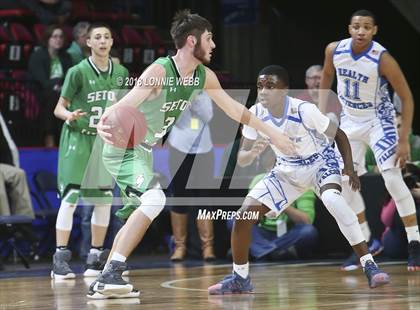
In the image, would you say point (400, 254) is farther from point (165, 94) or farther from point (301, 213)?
point (165, 94)

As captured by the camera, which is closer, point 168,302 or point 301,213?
point 168,302

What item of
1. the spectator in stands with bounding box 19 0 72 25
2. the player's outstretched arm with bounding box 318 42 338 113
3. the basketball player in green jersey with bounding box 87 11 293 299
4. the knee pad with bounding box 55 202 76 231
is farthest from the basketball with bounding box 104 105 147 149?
the spectator in stands with bounding box 19 0 72 25

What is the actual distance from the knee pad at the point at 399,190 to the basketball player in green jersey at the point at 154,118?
234 centimetres

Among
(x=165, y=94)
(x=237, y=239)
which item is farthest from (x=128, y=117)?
(x=237, y=239)

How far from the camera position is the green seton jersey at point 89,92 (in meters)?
9.59

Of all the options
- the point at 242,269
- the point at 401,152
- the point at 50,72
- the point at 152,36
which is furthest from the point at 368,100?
the point at 152,36

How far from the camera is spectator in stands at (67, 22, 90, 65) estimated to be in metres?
13.4

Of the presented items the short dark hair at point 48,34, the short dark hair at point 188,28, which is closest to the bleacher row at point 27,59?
the short dark hair at point 48,34

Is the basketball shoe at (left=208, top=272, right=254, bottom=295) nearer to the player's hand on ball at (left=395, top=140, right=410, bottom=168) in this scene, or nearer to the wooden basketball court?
the wooden basketball court

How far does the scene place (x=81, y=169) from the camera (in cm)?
968

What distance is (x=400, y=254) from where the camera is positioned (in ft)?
36.5

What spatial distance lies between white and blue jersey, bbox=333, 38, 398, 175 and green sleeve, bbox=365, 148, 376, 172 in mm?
1835

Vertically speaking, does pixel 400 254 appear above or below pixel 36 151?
below

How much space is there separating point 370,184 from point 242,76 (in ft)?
16.5
